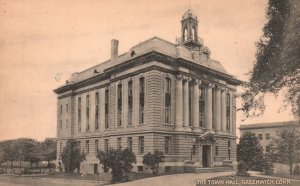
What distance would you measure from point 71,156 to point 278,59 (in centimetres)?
3008

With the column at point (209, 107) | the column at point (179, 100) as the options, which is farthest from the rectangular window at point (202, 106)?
the column at point (179, 100)

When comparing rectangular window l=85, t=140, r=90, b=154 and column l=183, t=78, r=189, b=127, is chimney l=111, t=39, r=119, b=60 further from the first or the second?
rectangular window l=85, t=140, r=90, b=154

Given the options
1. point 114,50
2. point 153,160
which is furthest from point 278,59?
point 114,50

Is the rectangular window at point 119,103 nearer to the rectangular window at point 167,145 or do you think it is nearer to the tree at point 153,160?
the rectangular window at point 167,145

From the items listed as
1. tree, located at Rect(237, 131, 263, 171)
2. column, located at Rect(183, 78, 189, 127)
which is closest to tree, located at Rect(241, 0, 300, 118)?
column, located at Rect(183, 78, 189, 127)

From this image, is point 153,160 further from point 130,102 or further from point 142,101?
point 130,102

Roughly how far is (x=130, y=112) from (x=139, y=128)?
8.19 feet

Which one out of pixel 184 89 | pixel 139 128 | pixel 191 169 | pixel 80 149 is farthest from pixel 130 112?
pixel 80 149

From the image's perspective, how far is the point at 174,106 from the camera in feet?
109

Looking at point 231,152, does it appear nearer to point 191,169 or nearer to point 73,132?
point 191,169

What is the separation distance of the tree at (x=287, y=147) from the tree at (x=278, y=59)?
21885 millimetres

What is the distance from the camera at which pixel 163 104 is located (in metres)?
32.2

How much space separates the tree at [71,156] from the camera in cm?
4109

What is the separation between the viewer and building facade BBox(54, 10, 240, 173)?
31969 millimetres
